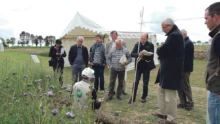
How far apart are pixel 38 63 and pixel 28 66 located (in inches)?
32.7

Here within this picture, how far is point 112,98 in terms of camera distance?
5688 mm

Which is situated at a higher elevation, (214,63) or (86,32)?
(86,32)

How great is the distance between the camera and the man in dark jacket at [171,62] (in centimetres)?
371

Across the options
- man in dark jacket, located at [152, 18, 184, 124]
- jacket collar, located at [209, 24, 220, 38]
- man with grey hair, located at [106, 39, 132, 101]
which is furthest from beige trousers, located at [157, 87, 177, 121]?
jacket collar, located at [209, 24, 220, 38]

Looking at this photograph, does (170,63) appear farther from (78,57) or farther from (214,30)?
(78,57)

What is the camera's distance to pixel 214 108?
6.98 ft

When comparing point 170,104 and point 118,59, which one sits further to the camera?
point 118,59

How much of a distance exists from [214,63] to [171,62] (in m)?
1.68

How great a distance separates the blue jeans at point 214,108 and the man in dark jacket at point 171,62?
5.08 ft

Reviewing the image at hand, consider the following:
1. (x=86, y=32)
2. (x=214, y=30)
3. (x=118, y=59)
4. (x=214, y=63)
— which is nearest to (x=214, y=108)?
(x=214, y=63)

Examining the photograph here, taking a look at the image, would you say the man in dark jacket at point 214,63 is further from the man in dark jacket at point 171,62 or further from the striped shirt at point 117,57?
the striped shirt at point 117,57

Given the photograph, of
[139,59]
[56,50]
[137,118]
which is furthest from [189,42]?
[56,50]

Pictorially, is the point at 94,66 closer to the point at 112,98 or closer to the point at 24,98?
the point at 112,98

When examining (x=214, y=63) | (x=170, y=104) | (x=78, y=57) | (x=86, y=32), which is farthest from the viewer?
(x=86, y=32)
